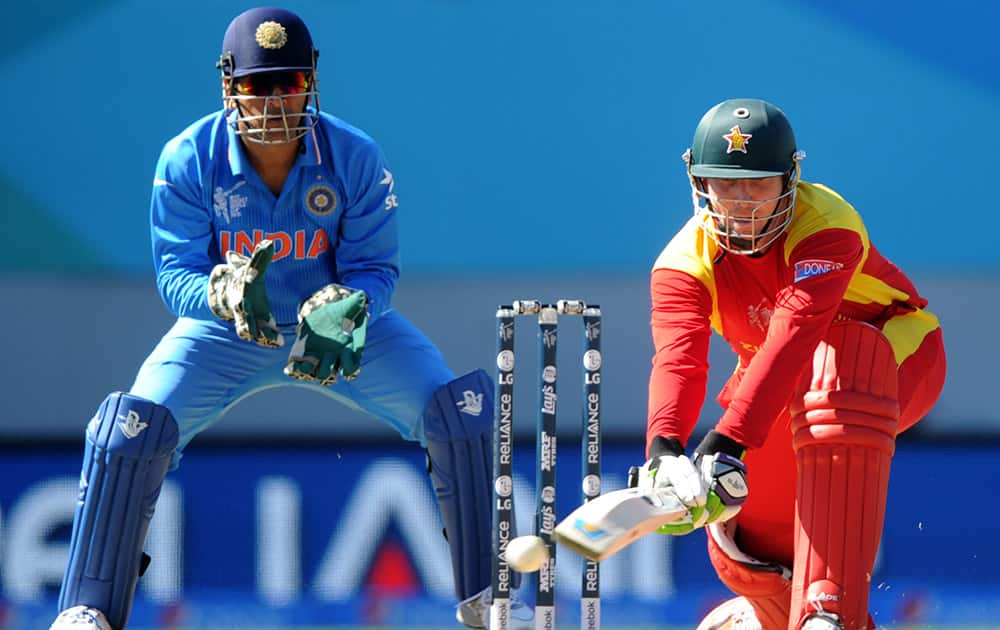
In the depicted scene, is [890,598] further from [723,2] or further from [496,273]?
[723,2]

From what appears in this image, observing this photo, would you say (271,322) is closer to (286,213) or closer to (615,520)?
(286,213)

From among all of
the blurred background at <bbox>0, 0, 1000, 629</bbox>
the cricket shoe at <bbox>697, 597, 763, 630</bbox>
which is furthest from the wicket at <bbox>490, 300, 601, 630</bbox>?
the blurred background at <bbox>0, 0, 1000, 629</bbox>

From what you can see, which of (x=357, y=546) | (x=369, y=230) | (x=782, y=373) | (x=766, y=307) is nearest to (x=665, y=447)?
(x=782, y=373)

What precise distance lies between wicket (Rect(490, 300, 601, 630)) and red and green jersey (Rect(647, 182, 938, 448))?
149mm

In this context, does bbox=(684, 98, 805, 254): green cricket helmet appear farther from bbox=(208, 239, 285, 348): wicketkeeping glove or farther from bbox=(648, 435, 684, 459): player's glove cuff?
bbox=(208, 239, 285, 348): wicketkeeping glove

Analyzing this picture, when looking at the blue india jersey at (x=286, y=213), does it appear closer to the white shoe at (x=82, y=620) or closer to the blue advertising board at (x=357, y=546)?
the white shoe at (x=82, y=620)

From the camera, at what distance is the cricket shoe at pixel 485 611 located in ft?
10.4

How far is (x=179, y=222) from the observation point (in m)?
3.35

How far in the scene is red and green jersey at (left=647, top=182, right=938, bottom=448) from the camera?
278 cm

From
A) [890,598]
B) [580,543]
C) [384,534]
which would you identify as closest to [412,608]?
[384,534]

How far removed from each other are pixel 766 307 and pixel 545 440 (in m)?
0.44

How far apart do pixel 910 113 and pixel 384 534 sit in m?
1.77

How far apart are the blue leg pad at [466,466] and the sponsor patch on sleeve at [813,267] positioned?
0.73 m

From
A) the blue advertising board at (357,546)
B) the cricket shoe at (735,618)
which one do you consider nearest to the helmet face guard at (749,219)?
the cricket shoe at (735,618)
